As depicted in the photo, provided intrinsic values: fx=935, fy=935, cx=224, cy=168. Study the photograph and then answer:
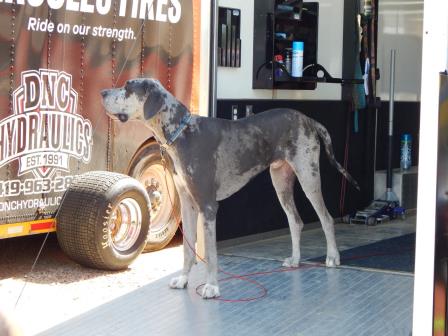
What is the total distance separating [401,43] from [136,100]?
20.8ft

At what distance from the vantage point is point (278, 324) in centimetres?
648

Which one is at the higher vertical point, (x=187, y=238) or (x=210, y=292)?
(x=187, y=238)

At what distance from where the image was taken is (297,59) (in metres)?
10.0

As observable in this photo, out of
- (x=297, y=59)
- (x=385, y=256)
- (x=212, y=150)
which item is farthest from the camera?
(x=297, y=59)

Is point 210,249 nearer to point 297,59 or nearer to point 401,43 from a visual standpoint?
point 297,59

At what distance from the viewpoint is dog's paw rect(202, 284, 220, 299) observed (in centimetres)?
716

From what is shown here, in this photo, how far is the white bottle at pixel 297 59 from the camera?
9.98 metres

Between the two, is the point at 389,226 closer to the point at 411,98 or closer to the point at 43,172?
the point at 411,98

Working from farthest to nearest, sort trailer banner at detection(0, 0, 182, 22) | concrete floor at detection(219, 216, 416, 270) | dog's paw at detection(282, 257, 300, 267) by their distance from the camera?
concrete floor at detection(219, 216, 416, 270) < dog's paw at detection(282, 257, 300, 267) < trailer banner at detection(0, 0, 182, 22)

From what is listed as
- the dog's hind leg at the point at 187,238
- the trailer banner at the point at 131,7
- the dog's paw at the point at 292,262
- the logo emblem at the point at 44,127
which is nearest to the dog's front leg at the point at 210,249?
the dog's hind leg at the point at 187,238

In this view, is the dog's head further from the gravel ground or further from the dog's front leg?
the gravel ground

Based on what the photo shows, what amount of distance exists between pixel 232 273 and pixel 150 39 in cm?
233

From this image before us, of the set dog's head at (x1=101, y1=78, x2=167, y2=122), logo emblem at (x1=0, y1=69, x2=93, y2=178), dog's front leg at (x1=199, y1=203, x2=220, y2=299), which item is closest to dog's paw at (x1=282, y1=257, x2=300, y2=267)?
dog's front leg at (x1=199, y1=203, x2=220, y2=299)

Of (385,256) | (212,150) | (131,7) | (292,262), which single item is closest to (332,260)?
(292,262)
